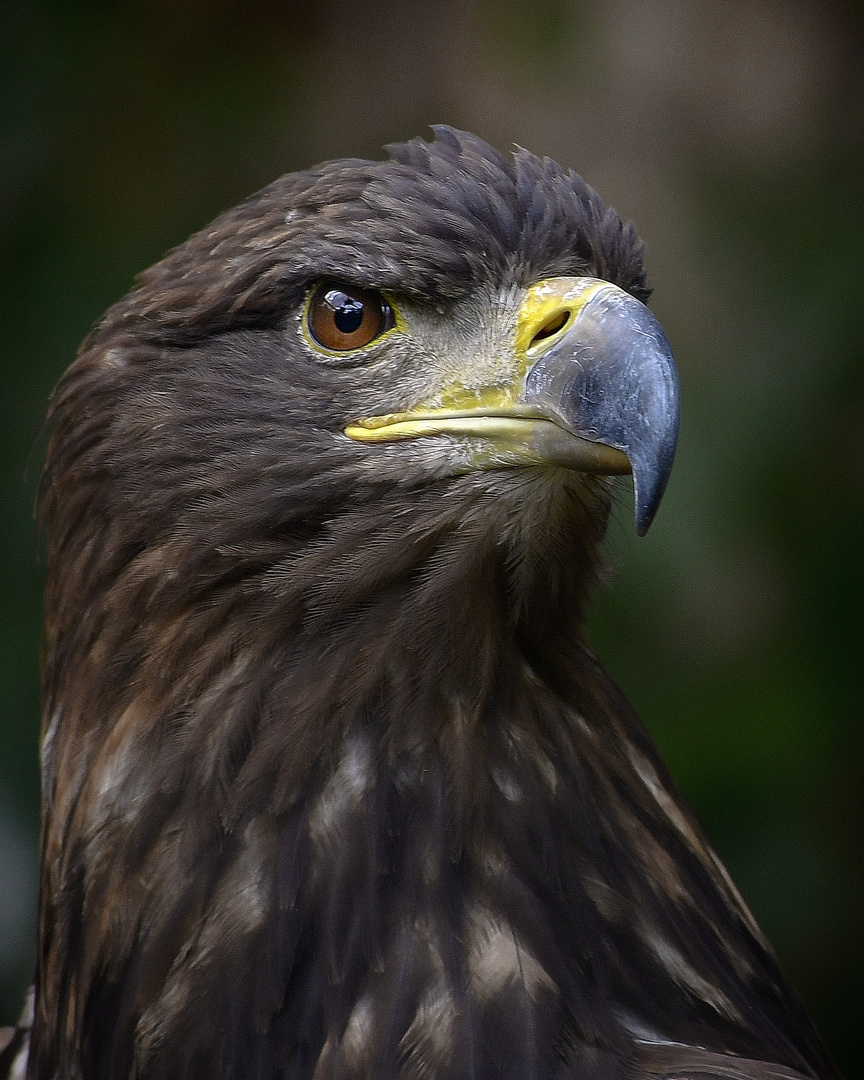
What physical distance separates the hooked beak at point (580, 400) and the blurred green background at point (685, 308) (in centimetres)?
170

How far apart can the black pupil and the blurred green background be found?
68.8 inches

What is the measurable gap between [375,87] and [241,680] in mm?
3143

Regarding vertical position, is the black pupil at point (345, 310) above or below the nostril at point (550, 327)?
below

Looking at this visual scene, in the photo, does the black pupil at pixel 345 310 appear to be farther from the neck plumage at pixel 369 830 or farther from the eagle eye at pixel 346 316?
the neck plumage at pixel 369 830

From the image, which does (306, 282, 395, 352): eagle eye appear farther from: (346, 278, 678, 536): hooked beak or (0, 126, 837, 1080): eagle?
(346, 278, 678, 536): hooked beak

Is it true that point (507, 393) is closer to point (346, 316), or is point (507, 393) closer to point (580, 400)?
point (580, 400)

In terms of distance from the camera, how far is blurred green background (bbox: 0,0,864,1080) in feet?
12.0

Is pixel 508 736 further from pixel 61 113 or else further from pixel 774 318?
pixel 61 113

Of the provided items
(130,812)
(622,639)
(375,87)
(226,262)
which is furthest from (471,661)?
(375,87)

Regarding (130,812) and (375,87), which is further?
(375,87)

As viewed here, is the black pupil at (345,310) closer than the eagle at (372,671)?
No

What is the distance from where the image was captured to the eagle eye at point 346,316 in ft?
6.50

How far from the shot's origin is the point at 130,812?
2016 millimetres

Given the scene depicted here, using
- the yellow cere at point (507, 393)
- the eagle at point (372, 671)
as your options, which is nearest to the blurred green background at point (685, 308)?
the eagle at point (372, 671)
